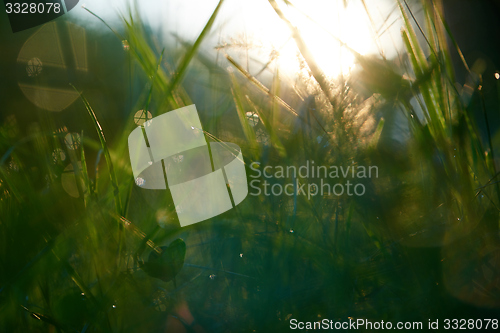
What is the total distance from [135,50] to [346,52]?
0.36m

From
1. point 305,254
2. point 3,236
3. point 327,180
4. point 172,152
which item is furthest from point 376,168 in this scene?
point 3,236

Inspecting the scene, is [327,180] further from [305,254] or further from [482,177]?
[482,177]

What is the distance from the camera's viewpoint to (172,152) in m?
0.54
